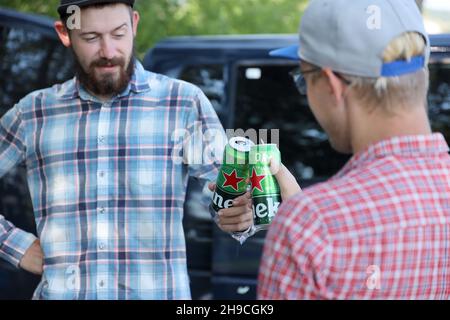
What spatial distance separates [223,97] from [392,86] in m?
3.40

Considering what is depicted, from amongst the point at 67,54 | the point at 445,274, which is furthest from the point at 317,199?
the point at 67,54

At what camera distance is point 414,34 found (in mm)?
1637

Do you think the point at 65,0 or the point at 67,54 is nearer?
the point at 65,0

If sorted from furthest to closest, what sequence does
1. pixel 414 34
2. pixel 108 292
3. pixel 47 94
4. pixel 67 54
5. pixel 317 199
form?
pixel 67 54, pixel 47 94, pixel 108 292, pixel 414 34, pixel 317 199

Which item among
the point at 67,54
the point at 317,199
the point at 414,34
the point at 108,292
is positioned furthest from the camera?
the point at 67,54

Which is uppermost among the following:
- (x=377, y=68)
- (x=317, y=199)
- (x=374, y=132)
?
(x=377, y=68)

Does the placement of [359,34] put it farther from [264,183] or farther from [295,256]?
[264,183]

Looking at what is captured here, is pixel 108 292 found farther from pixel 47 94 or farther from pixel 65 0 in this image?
pixel 65 0

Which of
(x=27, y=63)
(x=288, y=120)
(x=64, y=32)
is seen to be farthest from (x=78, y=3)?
(x=288, y=120)

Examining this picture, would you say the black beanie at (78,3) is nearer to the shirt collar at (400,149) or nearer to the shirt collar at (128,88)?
the shirt collar at (128,88)

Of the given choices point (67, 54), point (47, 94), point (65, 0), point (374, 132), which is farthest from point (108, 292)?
point (67, 54)

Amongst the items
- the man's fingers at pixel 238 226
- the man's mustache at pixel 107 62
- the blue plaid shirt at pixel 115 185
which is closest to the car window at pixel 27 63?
the blue plaid shirt at pixel 115 185

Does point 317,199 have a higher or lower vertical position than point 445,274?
higher
